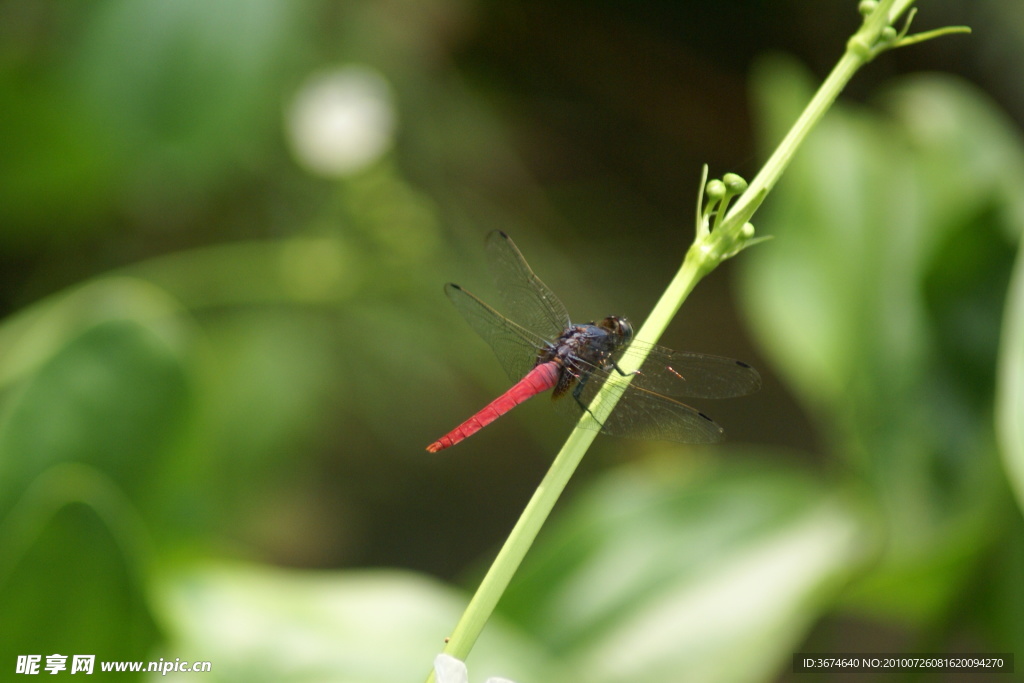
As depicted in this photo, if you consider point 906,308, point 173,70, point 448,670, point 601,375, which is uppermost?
point 173,70

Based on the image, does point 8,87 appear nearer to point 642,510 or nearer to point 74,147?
point 74,147

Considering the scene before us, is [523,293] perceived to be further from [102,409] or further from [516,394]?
[102,409]

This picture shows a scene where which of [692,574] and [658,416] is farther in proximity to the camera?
[692,574]

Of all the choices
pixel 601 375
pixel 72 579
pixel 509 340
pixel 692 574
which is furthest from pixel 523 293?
pixel 72 579

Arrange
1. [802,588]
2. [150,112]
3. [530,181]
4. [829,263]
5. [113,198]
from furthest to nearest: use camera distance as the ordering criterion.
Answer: [530,181] < [113,198] < [150,112] < [829,263] < [802,588]

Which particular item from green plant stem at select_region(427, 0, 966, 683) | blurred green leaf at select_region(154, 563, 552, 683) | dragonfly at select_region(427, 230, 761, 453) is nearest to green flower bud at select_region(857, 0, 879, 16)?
green plant stem at select_region(427, 0, 966, 683)

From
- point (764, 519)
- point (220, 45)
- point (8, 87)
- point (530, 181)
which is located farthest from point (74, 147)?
point (764, 519)
